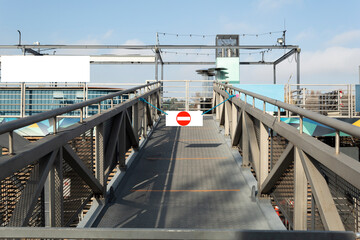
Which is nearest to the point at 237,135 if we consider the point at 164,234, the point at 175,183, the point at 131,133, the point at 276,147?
the point at 175,183

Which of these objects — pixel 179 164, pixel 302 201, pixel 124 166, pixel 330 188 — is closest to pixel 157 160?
pixel 179 164

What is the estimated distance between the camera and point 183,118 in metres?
7.12

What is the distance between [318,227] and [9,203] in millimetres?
2448

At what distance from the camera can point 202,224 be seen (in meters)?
3.78

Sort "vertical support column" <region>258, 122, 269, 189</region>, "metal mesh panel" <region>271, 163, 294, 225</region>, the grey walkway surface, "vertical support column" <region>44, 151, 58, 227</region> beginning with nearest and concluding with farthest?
"vertical support column" <region>44, 151, 58, 227</region> < "metal mesh panel" <region>271, 163, 294, 225</region> < the grey walkway surface < "vertical support column" <region>258, 122, 269, 189</region>

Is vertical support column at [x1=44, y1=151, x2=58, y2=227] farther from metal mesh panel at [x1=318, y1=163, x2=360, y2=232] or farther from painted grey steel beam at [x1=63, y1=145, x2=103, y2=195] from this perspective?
metal mesh panel at [x1=318, y1=163, x2=360, y2=232]

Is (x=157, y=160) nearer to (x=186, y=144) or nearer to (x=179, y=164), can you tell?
(x=179, y=164)

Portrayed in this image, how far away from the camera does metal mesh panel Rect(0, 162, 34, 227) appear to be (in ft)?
7.36

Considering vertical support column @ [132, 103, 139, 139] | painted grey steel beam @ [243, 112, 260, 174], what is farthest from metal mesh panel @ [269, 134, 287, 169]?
vertical support column @ [132, 103, 139, 139]

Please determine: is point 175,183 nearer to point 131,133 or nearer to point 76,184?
point 131,133

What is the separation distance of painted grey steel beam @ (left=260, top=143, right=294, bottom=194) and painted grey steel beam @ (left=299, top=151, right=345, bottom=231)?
510 mm

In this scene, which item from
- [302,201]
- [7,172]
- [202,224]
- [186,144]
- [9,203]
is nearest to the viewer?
[7,172]

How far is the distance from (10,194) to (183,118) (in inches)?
198

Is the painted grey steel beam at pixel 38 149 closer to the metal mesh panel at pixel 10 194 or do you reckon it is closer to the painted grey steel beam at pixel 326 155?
the metal mesh panel at pixel 10 194
